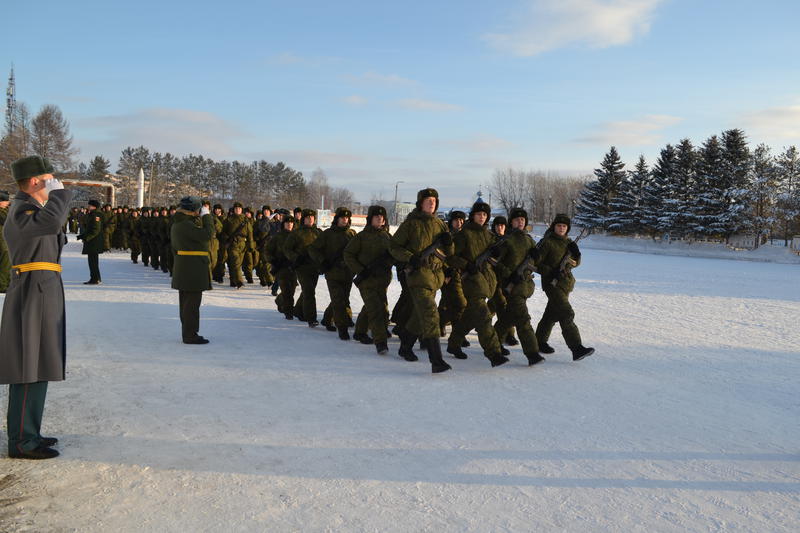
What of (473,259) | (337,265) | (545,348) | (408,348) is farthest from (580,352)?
(337,265)

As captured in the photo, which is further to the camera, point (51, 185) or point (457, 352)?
point (457, 352)

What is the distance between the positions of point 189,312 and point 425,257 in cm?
320

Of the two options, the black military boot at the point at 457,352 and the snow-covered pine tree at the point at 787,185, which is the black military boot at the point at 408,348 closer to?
the black military boot at the point at 457,352

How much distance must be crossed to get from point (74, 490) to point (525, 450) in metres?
2.91

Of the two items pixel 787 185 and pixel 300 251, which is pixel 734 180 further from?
pixel 300 251

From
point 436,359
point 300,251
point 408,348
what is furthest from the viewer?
point 300,251

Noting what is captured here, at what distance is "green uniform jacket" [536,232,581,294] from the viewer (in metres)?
7.11

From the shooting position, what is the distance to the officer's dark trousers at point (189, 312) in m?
7.46

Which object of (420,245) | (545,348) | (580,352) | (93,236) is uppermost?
(420,245)

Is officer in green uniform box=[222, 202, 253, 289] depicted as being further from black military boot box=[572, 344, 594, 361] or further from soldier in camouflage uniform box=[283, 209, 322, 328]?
black military boot box=[572, 344, 594, 361]

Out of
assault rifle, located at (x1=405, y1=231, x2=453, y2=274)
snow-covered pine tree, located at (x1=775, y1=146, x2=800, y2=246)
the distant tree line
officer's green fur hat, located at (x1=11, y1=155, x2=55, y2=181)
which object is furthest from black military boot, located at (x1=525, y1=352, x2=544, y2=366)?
snow-covered pine tree, located at (x1=775, y1=146, x2=800, y2=246)

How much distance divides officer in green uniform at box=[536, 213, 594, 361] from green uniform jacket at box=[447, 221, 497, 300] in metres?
Result: 0.70

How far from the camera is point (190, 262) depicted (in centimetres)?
743

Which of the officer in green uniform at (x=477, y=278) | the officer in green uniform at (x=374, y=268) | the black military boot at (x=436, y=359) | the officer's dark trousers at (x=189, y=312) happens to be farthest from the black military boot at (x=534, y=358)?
the officer's dark trousers at (x=189, y=312)
